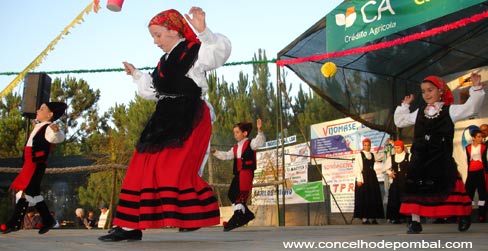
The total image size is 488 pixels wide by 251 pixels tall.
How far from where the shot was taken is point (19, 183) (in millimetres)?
4988

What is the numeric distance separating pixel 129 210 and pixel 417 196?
8.36ft

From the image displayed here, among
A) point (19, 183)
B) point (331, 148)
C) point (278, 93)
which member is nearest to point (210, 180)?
point (331, 148)

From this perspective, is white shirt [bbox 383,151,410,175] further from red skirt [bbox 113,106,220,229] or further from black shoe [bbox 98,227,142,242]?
black shoe [bbox 98,227,142,242]

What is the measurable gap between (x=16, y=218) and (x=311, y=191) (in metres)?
6.04

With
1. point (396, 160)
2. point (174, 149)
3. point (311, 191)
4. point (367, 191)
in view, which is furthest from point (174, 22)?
point (311, 191)

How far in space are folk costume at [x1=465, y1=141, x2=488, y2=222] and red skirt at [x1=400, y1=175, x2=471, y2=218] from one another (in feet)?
11.7

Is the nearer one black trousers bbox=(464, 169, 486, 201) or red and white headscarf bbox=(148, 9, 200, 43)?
red and white headscarf bbox=(148, 9, 200, 43)

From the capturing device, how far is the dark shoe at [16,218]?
16.5ft

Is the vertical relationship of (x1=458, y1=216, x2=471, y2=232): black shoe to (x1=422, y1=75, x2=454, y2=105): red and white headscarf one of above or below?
below

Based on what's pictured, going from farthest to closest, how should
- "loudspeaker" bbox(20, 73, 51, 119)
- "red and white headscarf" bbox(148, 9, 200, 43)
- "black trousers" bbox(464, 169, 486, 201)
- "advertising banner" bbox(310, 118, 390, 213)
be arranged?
"advertising banner" bbox(310, 118, 390, 213) < "black trousers" bbox(464, 169, 486, 201) < "loudspeaker" bbox(20, 73, 51, 119) < "red and white headscarf" bbox(148, 9, 200, 43)

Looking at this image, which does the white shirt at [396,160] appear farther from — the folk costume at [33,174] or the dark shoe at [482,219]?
the folk costume at [33,174]

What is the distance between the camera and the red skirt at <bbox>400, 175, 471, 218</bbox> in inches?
178

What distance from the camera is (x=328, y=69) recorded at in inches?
322

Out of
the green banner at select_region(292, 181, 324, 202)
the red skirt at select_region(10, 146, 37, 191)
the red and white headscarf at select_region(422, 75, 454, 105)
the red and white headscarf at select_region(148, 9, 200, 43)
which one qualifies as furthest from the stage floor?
the green banner at select_region(292, 181, 324, 202)
